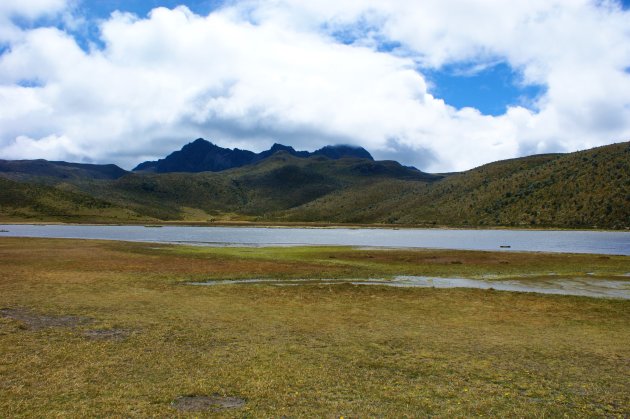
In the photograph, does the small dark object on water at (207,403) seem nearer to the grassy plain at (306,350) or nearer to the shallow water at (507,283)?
the grassy plain at (306,350)

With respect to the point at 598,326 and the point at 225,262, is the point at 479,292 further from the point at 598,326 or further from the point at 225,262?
the point at 225,262

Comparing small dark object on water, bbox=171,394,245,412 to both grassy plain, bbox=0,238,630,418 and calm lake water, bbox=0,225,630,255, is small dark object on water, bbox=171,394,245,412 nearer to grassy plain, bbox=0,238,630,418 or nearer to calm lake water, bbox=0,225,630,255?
grassy plain, bbox=0,238,630,418

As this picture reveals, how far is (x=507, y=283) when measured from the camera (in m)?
43.1

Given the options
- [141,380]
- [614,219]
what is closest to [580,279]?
[141,380]

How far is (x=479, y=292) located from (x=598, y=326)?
1133 cm

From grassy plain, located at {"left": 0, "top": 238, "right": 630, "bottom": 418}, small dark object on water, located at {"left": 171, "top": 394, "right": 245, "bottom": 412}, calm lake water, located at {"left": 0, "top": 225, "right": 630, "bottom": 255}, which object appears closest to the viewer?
small dark object on water, located at {"left": 171, "top": 394, "right": 245, "bottom": 412}

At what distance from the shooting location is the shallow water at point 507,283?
38.4 metres

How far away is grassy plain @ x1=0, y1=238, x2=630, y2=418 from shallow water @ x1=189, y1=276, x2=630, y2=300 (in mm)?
3436

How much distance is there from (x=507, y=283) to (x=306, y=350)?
30105 millimetres

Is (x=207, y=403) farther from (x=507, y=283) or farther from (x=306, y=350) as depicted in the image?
(x=507, y=283)

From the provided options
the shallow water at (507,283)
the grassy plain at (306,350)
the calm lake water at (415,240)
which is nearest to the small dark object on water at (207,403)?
the grassy plain at (306,350)

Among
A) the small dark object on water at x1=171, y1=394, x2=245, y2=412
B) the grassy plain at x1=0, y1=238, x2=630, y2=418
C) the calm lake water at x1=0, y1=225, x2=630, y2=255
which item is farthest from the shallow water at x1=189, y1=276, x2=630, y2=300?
the calm lake water at x1=0, y1=225, x2=630, y2=255

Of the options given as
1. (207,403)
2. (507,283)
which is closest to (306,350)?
(207,403)

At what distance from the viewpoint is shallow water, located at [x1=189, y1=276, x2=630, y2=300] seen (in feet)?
126
